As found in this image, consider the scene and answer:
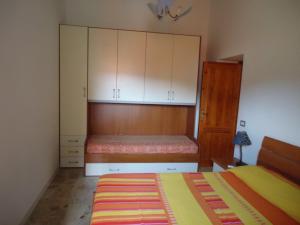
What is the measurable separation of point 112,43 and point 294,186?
287 cm

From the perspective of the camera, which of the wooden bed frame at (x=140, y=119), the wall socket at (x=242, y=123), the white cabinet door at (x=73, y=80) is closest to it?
the wall socket at (x=242, y=123)

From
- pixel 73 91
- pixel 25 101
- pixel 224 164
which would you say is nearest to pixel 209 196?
pixel 224 164

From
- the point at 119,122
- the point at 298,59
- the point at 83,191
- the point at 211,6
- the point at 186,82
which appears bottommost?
the point at 83,191

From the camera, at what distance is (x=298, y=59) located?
2.03m

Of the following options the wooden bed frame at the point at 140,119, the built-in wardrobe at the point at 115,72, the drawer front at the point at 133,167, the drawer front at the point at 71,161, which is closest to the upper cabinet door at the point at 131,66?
Answer: the built-in wardrobe at the point at 115,72

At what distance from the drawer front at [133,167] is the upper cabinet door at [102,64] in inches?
41.1

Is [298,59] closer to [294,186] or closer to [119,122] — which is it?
[294,186]

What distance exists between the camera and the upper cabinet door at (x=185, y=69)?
3.32 metres

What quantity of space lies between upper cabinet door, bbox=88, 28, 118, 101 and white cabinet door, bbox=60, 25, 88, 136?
3.9 inches

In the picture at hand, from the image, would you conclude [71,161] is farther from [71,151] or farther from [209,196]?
[209,196]

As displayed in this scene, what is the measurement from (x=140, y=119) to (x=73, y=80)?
133 cm

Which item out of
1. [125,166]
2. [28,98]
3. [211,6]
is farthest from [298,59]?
[28,98]

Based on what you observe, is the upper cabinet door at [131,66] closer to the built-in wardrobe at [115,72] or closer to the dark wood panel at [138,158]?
the built-in wardrobe at [115,72]

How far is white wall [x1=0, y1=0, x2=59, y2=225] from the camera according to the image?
5.43ft
